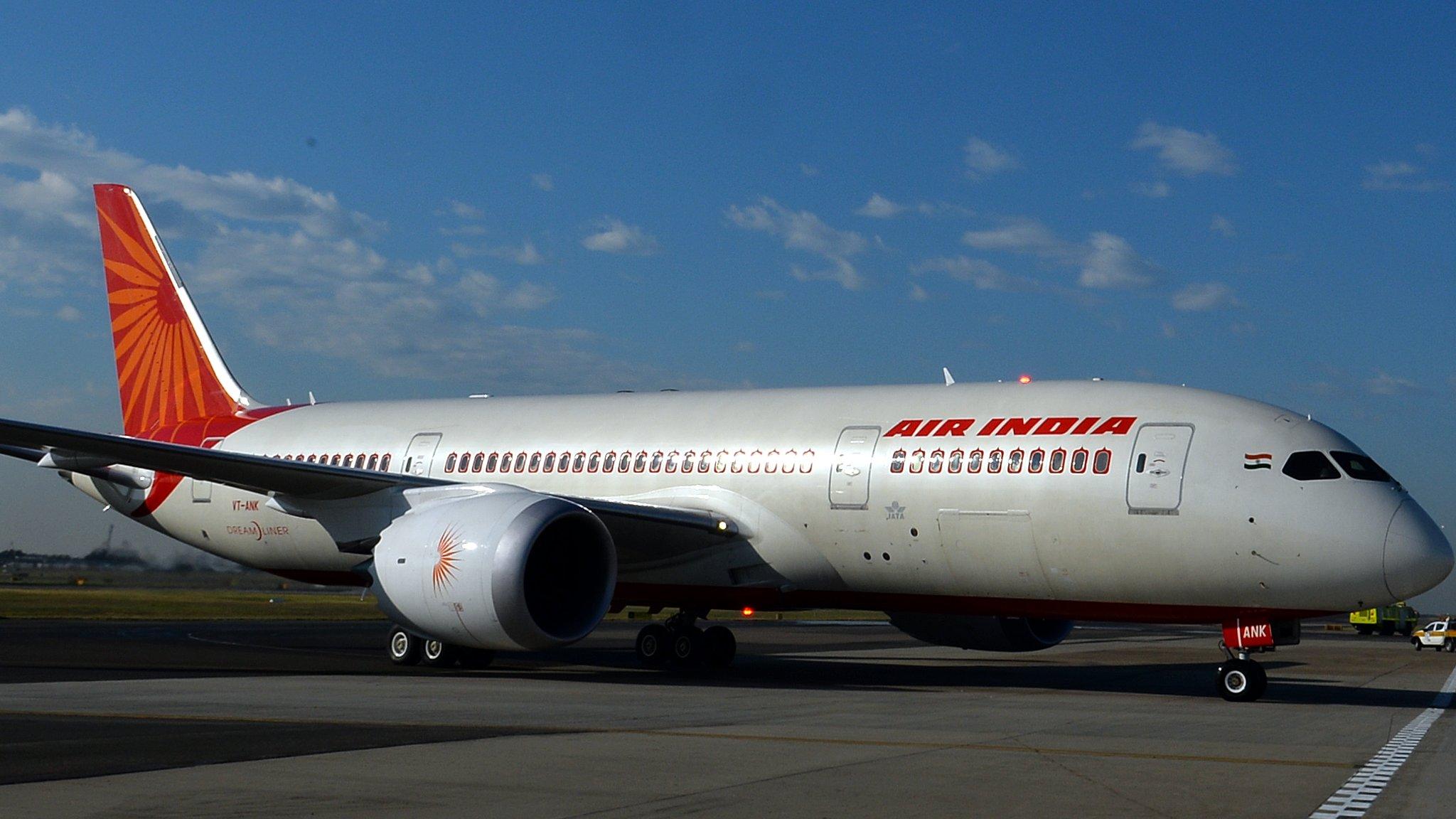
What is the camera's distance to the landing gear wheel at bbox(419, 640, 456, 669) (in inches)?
850

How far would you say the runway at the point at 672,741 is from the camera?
8.67 m

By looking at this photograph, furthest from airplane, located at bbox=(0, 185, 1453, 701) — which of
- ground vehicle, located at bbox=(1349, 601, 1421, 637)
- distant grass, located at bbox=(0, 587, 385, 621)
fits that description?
ground vehicle, located at bbox=(1349, 601, 1421, 637)

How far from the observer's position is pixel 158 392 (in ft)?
91.8

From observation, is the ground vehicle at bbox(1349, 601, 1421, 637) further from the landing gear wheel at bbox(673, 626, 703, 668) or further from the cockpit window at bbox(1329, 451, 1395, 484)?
the cockpit window at bbox(1329, 451, 1395, 484)

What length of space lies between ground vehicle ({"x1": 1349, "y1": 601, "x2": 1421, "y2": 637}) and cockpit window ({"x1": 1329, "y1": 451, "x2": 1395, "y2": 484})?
47.8 m

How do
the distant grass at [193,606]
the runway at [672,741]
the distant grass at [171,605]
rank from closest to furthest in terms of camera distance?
the runway at [672,741] → the distant grass at [171,605] → the distant grass at [193,606]

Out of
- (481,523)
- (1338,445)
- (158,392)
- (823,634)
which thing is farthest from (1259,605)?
(823,634)

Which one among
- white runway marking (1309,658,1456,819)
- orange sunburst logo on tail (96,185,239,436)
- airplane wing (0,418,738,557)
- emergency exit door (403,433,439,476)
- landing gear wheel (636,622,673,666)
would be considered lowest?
white runway marking (1309,658,1456,819)

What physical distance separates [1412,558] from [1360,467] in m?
1.28

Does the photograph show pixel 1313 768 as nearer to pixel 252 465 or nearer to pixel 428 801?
pixel 428 801

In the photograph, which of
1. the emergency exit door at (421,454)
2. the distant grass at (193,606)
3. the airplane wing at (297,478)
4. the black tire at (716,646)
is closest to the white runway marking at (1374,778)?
the airplane wing at (297,478)

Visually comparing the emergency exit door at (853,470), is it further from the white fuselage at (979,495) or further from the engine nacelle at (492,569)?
the engine nacelle at (492,569)

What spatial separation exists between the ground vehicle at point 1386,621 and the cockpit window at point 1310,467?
4822 centimetres

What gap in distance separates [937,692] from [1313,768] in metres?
7.81
